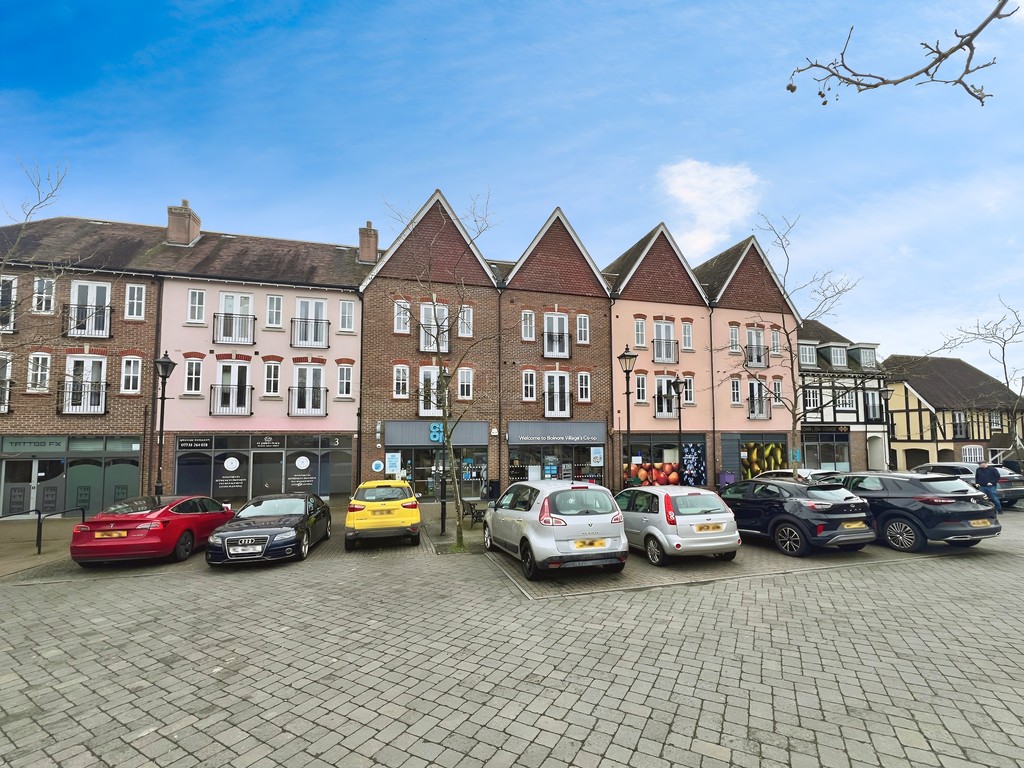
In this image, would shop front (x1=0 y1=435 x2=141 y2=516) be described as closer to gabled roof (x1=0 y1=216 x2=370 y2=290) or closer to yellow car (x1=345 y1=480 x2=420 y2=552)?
gabled roof (x1=0 y1=216 x2=370 y2=290)

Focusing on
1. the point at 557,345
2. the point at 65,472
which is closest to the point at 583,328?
the point at 557,345

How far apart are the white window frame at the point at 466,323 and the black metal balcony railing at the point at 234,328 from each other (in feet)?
28.6

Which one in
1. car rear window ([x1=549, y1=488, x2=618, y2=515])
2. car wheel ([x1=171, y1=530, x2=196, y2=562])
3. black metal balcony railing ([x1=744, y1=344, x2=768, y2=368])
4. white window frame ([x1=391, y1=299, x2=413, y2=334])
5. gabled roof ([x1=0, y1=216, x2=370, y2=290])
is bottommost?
car wheel ([x1=171, y1=530, x2=196, y2=562])

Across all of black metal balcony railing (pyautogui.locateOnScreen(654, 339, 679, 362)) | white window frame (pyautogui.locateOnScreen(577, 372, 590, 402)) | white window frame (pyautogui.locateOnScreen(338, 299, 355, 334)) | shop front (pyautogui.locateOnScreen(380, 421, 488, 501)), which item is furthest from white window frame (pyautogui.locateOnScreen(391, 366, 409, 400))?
black metal balcony railing (pyautogui.locateOnScreen(654, 339, 679, 362))

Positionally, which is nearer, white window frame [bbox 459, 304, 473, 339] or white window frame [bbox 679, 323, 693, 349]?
white window frame [bbox 459, 304, 473, 339]

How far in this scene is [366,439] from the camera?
2062 cm

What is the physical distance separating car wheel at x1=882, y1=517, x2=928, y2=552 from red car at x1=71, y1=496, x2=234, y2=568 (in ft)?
50.5

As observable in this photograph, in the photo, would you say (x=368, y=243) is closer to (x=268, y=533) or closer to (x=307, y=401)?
(x=307, y=401)

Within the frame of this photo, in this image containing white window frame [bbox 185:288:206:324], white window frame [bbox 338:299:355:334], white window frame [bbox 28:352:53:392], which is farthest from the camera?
white window frame [bbox 338:299:355:334]

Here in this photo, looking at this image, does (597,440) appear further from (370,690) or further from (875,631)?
(370,690)

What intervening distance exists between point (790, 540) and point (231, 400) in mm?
19923

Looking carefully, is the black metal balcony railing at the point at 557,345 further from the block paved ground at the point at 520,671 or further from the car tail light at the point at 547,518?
the block paved ground at the point at 520,671

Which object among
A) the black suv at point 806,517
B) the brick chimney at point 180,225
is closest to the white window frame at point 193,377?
the brick chimney at point 180,225

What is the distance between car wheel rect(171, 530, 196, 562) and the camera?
1016cm
